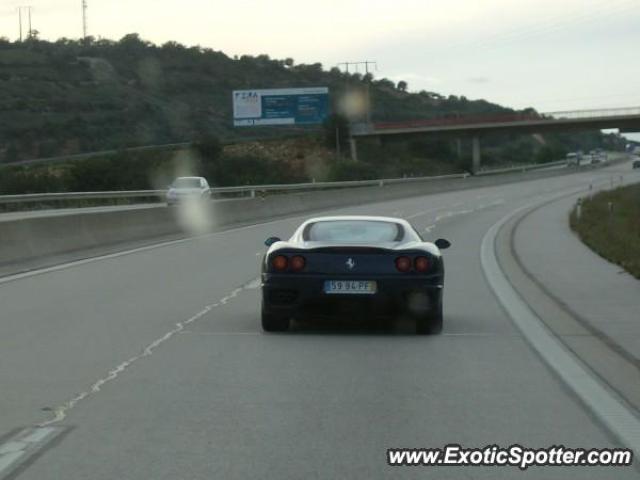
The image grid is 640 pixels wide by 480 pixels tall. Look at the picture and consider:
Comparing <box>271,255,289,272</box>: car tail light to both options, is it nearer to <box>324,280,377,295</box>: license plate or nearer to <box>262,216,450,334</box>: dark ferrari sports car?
<box>262,216,450,334</box>: dark ferrari sports car

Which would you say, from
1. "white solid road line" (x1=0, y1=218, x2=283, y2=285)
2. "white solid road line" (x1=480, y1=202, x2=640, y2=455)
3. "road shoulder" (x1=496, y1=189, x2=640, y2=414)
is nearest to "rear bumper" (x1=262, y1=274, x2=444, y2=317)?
"white solid road line" (x1=480, y1=202, x2=640, y2=455)

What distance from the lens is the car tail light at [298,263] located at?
1223 centimetres

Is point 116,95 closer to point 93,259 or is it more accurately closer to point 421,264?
point 93,259

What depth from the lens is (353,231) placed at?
42.8 feet

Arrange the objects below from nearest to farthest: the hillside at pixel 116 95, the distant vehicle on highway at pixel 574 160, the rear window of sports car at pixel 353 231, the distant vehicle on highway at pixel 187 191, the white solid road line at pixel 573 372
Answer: the white solid road line at pixel 573 372 < the rear window of sports car at pixel 353 231 < the distant vehicle on highway at pixel 187 191 < the hillside at pixel 116 95 < the distant vehicle on highway at pixel 574 160

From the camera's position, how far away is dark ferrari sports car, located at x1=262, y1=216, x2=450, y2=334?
12117 mm

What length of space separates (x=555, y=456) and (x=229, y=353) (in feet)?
15.5

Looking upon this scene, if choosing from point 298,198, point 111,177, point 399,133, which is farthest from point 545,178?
point 298,198

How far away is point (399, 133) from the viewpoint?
108812mm

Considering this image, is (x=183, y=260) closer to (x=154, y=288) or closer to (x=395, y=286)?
(x=154, y=288)

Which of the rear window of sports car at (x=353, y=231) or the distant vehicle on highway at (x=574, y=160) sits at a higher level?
the rear window of sports car at (x=353, y=231)

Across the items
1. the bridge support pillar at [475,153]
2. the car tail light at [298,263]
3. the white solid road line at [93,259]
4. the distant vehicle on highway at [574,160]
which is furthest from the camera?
the distant vehicle on highway at [574,160]

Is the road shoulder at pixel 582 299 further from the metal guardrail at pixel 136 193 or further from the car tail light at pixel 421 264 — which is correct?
the metal guardrail at pixel 136 193

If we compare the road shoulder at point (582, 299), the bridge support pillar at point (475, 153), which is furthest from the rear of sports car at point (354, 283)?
the bridge support pillar at point (475, 153)
